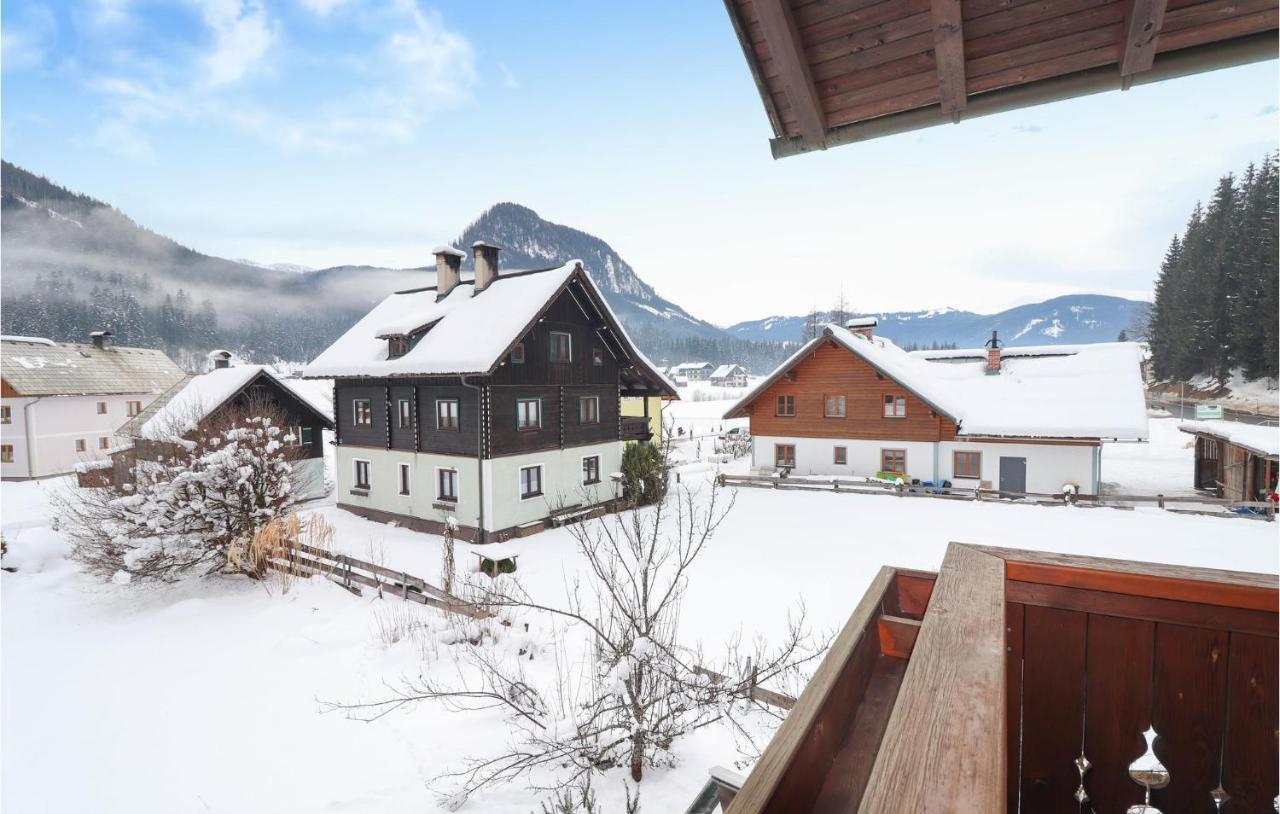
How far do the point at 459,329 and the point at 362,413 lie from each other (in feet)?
18.2

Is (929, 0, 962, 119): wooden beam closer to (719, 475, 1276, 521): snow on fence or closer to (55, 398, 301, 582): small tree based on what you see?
(55, 398, 301, 582): small tree

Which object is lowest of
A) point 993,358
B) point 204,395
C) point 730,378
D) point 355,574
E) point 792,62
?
point 355,574

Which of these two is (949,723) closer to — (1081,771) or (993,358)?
(1081,771)

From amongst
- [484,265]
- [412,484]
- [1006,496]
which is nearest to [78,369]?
[412,484]

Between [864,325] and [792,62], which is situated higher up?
[864,325]

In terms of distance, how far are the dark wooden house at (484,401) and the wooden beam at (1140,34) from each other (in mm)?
14797

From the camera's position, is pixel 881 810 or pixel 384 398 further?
pixel 384 398

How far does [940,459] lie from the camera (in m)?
23.6

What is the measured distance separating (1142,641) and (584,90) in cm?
3811

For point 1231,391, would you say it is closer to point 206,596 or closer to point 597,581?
point 597,581

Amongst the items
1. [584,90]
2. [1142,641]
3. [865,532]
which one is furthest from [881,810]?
[584,90]

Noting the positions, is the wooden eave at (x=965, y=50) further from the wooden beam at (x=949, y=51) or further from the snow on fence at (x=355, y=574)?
the snow on fence at (x=355, y=574)

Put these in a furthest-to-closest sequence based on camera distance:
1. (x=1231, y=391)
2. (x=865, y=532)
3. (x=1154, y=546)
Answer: (x=1231, y=391), (x=865, y=532), (x=1154, y=546)

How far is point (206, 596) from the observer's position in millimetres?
13195
